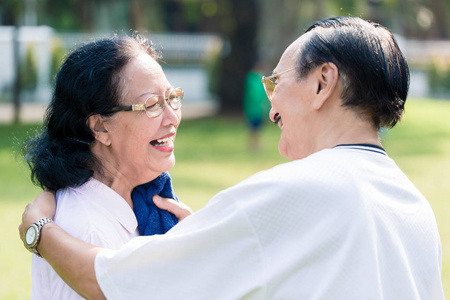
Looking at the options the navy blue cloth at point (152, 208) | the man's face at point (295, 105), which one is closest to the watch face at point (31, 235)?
the navy blue cloth at point (152, 208)

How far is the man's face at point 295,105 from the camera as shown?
1.92 metres

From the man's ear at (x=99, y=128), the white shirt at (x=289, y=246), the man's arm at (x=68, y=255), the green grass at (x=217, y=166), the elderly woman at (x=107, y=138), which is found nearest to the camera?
the white shirt at (x=289, y=246)

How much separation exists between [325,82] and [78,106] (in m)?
0.94

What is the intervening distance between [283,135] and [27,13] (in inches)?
996

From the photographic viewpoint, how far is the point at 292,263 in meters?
1.58

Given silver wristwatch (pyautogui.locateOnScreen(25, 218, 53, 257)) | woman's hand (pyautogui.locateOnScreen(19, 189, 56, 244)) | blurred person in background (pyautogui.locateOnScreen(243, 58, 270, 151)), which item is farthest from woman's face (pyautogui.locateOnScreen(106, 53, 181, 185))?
blurred person in background (pyautogui.locateOnScreen(243, 58, 270, 151))

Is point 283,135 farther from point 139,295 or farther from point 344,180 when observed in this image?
point 139,295

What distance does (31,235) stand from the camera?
2.01 m

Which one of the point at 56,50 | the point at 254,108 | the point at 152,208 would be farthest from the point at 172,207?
the point at 56,50

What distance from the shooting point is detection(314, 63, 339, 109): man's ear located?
1829 mm

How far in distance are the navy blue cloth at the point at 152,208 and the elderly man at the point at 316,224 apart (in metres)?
0.46

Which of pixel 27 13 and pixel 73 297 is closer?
pixel 73 297

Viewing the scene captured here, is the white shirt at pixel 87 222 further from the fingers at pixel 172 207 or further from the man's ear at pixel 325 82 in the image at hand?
the man's ear at pixel 325 82

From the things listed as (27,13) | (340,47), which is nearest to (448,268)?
(340,47)
